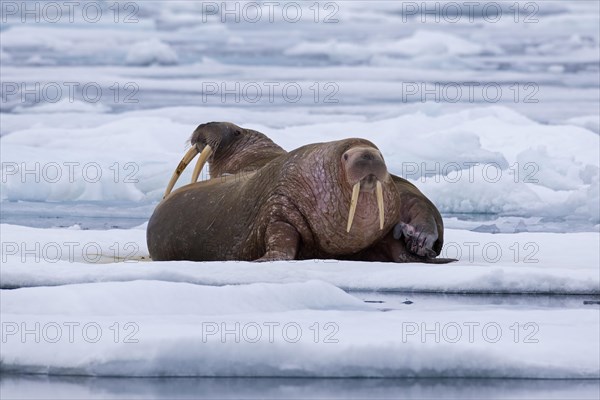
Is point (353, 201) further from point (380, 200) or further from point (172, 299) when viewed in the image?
point (172, 299)

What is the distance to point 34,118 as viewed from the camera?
1638cm

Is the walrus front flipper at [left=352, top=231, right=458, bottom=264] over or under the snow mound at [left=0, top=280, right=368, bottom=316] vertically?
under

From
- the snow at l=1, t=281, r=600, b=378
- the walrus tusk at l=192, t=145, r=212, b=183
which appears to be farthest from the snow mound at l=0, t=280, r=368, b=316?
the walrus tusk at l=192, t=145, r=212, b=183

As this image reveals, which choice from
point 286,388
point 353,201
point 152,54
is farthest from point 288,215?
point 152,54

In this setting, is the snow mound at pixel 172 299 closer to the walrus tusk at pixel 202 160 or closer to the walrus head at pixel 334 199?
the walrus head at pixel 334 199

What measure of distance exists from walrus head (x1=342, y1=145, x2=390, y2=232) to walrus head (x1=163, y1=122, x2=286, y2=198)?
2070 millimetres

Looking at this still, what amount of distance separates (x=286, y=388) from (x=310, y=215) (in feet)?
9.43

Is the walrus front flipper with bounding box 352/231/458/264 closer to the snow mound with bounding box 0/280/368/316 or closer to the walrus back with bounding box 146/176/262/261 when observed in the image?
the walrus back with bounding box 146/176/262/261

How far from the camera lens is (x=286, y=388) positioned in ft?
15.1

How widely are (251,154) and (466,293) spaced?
288cm

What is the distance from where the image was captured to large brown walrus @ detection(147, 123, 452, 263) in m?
7.24

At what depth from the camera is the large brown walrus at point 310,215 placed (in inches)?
285

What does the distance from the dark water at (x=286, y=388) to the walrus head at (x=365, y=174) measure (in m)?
2.35

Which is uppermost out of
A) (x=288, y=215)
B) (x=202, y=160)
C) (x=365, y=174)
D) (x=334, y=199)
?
(x=365, y=174)
